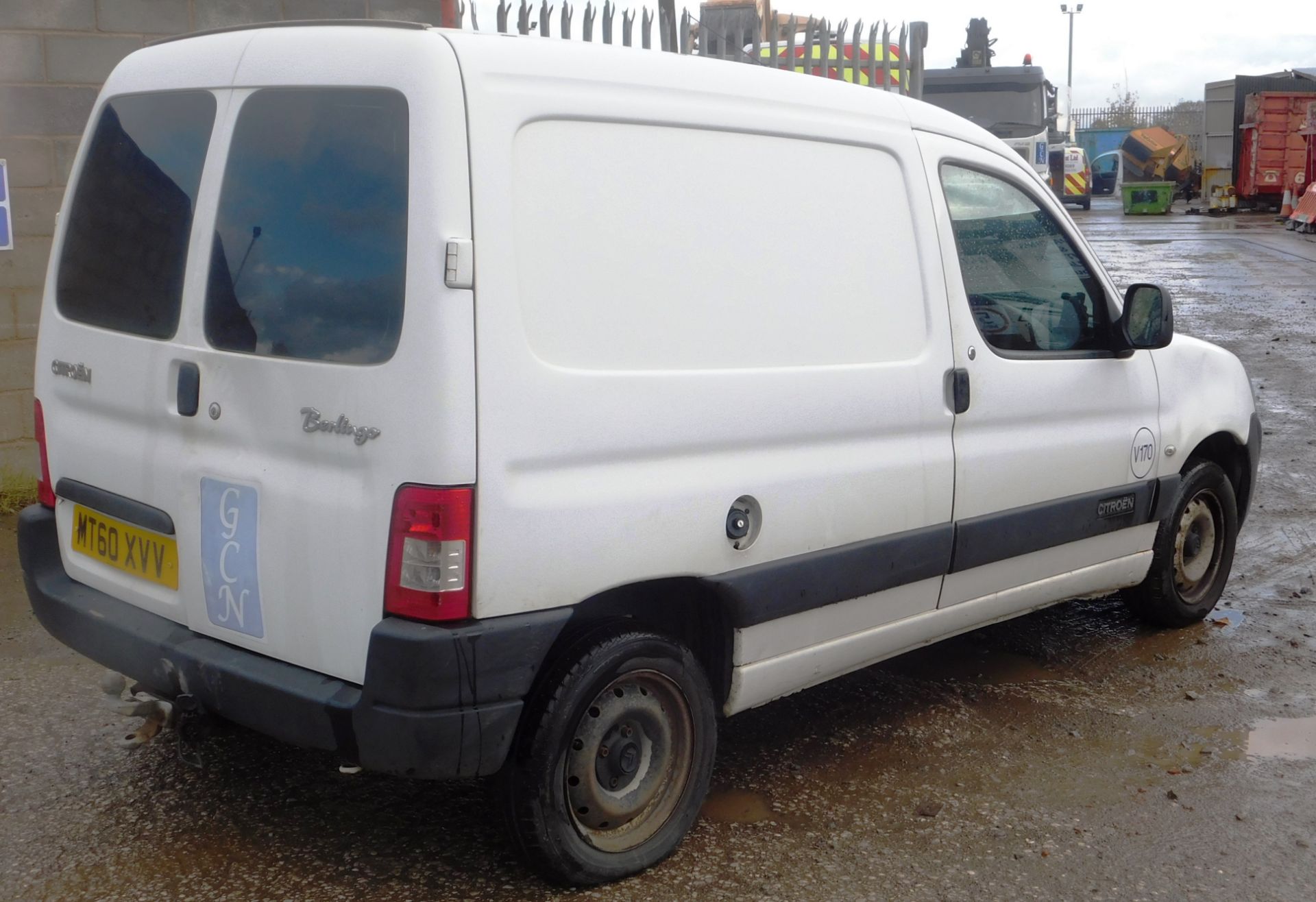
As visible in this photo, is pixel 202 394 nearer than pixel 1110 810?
Yes

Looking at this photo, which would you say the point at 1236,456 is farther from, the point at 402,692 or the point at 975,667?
the point at 402,692

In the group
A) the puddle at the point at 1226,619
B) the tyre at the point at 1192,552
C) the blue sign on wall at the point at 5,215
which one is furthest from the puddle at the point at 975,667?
the blue sign on wall at the point at 5,215

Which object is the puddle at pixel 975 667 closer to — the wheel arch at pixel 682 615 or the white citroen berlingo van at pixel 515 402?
the white citroen berlingo van at pixel 515 402

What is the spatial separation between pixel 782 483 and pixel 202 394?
1.39m

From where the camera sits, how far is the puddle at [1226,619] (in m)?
5.19

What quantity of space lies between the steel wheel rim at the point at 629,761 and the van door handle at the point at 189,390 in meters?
1.13

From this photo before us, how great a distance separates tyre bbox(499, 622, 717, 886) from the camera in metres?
2.96

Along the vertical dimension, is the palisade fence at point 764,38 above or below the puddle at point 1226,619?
above

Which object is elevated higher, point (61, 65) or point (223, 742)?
point (61, 65)

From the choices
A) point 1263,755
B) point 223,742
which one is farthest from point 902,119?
point 223,742

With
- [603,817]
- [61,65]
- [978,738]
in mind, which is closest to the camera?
[603,817]

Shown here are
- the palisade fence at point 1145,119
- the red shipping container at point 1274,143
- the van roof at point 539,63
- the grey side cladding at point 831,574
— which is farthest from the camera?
the palisade fence at point 1145,119

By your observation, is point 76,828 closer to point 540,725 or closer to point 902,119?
point 540,725

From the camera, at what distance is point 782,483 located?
131 inches
